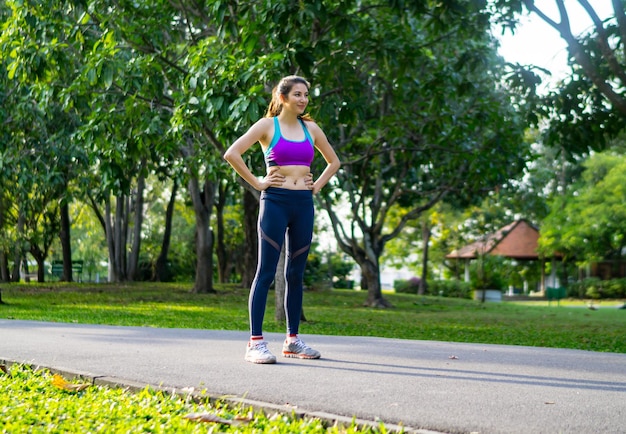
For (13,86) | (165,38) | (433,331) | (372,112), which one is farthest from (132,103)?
(372,112)

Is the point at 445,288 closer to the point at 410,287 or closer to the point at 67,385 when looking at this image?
the point at 410,287

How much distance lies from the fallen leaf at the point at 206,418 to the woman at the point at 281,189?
1.90 metres

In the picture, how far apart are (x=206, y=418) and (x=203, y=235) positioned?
76.2 ft

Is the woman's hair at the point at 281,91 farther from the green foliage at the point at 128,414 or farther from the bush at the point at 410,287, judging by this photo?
the bush at the point at 410,287

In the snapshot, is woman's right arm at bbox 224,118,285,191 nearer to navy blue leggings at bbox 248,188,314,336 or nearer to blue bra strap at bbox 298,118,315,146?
navy blue leggings at bbox 248,188,314,336

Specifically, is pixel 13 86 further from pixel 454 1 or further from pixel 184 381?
pixel 184 381

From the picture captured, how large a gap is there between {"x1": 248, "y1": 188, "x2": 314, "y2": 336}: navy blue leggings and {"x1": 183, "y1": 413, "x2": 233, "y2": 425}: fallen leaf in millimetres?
1960

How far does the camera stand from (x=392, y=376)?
5.52m

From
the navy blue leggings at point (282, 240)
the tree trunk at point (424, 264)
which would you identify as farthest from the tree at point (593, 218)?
the navy blue leggings at point (282, 240)

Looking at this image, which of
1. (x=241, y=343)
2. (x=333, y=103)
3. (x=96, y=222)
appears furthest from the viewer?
(x=96, y=222)

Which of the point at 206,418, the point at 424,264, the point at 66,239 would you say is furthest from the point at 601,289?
the point at 206,418

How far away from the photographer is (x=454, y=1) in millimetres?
11289

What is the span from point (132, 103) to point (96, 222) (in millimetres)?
43114

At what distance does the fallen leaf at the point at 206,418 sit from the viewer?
13.5 ft
